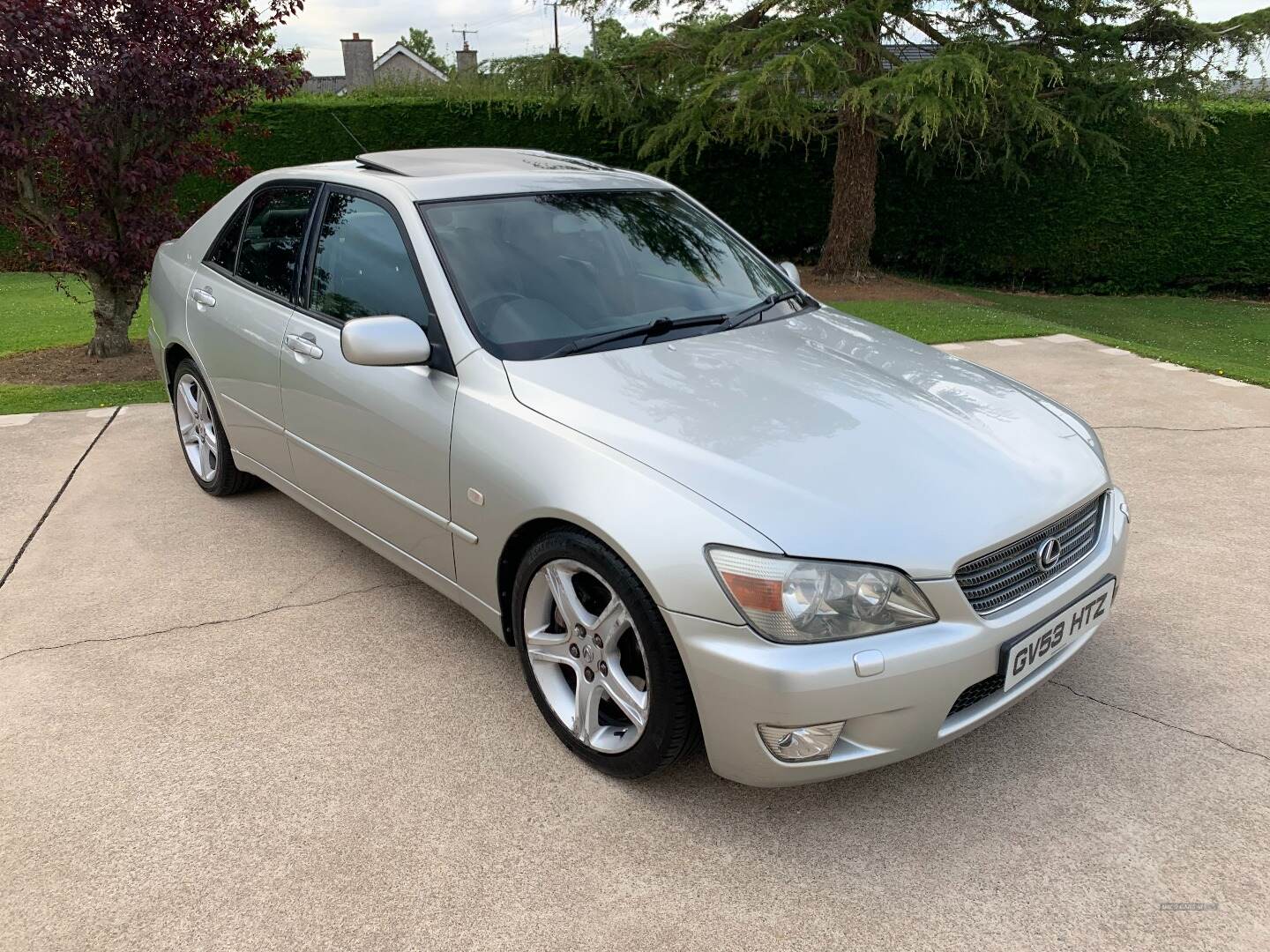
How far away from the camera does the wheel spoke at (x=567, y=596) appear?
8.86ft

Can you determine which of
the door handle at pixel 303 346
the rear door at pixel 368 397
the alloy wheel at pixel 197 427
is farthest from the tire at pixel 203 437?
the door handle at pixel 303 346

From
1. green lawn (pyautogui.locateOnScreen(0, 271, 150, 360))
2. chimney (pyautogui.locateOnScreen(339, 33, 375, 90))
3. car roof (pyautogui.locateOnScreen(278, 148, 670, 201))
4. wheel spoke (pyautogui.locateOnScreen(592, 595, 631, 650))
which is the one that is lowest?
green lawn (pyautogui.locateOnScreen(0, 271, 150, 360))

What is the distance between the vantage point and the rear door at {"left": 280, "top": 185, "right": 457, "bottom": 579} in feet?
10.1

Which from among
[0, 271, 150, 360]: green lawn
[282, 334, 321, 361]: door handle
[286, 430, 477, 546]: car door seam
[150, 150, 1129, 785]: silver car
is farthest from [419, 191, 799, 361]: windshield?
[0, 271, 150, 360]: green lawn

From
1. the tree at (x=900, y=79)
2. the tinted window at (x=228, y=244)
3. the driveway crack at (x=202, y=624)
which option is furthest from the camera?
the tree at (x=900, y=79)

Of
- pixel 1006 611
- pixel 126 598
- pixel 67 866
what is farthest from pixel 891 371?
pixel 126 598

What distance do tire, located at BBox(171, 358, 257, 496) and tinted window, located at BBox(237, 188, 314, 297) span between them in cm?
70

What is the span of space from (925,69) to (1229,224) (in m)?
7.51

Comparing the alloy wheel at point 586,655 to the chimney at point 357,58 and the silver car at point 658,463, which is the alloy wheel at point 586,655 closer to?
the silver car at point 658,463

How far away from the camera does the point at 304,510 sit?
4754 mm

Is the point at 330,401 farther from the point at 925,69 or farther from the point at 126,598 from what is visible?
the point at 925,69

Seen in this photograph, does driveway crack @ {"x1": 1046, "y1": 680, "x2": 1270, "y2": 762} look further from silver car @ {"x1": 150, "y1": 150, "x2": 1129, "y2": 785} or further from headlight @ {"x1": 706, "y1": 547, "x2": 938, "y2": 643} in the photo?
Result: headlight @ {"x1": 706, "y1": 547, "x2": 938, "y2": 643}

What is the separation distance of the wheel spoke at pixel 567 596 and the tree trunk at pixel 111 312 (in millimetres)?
6759

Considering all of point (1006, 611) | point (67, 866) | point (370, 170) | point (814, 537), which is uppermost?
point (370, 170)
